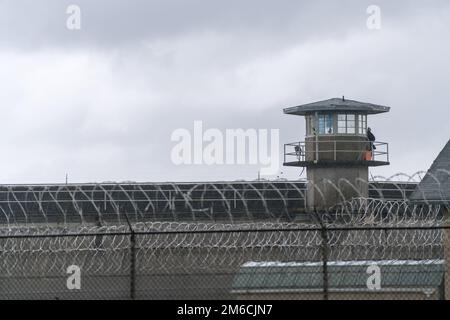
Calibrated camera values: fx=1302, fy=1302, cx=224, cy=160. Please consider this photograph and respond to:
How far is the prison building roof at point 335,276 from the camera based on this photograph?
21.2m

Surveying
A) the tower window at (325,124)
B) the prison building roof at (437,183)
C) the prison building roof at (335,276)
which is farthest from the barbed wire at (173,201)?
the prison building roof at (335,276)

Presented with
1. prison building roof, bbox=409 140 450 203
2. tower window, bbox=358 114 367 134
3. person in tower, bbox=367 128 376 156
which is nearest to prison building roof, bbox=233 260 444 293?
prison building roof, bbox=409 140 450 203

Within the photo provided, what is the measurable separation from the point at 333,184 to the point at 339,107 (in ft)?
7.68

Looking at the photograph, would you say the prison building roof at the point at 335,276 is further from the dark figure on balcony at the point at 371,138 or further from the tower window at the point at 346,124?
the dark figure on balcony at the point at 371,138

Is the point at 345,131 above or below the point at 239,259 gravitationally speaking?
above

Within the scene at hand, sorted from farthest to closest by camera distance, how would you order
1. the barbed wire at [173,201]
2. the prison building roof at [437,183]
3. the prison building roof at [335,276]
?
the barbed wire at [173,201] → the prison building roof at [437,183] → the prison building roof at [335,276]

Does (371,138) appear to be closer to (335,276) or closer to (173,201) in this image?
(173,201)

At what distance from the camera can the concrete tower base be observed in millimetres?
39094

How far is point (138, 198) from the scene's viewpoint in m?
40.7

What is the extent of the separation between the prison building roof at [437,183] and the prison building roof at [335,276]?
4.76ft
